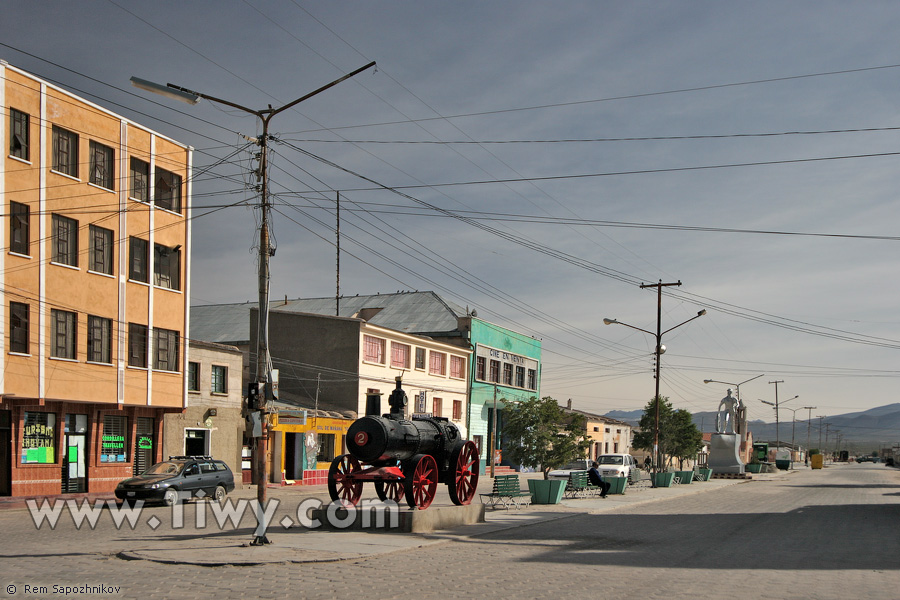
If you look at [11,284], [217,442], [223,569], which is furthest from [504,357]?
[223,569]

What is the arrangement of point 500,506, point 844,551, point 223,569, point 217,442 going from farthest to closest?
1. point 217,442
2. point 500,506
3. point 844,551
4. point 223,569

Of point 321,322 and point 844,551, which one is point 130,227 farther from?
point 844,551

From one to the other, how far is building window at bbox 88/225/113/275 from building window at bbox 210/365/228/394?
25.3 ft

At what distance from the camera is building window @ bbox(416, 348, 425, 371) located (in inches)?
2063

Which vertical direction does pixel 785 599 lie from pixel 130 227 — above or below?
below

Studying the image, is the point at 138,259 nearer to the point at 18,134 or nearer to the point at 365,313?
the point at 18,134

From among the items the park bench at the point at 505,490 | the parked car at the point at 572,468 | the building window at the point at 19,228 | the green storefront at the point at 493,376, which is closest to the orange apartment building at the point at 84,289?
the building window at the point at 19,228

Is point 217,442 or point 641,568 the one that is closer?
point 641,568

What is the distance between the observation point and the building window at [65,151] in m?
29.8

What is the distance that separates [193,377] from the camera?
122 ft

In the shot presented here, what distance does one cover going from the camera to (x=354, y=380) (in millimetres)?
46500

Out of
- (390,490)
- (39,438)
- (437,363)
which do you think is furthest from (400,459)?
(437,363)

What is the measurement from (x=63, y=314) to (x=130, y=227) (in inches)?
179

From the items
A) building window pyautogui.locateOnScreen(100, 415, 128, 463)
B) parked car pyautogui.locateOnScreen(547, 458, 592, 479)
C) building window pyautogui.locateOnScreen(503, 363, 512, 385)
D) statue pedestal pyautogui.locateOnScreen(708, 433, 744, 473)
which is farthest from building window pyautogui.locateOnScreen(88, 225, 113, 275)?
statue pedestal pyautogui.locateOnScreen(708, 433, 744, 473)
